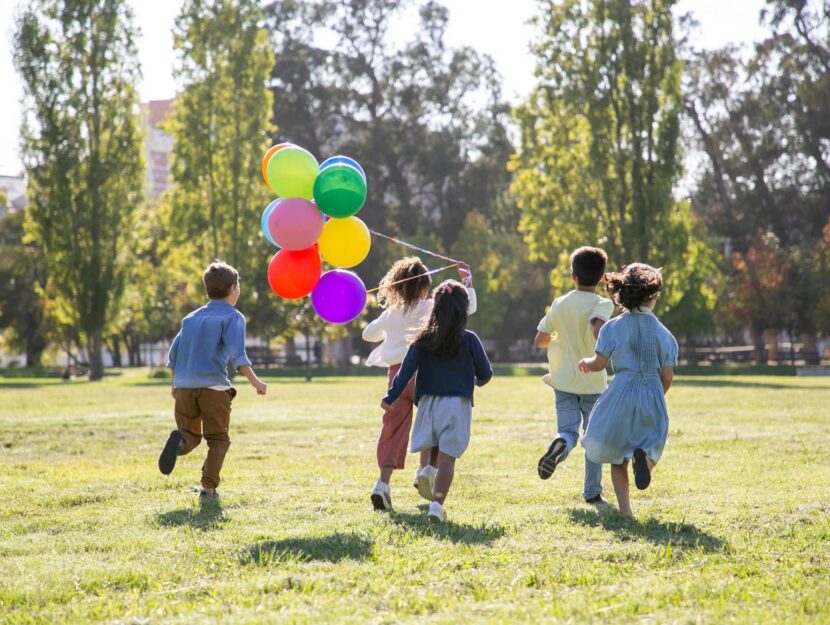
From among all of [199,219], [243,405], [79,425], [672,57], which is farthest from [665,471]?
[199,219]

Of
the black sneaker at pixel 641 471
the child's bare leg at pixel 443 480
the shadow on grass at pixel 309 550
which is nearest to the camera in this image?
the shadow on grass at pixel 309 550

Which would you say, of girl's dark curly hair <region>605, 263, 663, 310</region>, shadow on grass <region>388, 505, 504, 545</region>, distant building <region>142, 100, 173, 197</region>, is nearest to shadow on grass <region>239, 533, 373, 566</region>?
shadow on grass <region>388, 505, 504, 545</region>

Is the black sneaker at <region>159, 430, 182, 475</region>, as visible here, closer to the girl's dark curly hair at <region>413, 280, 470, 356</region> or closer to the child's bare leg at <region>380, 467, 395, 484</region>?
the child's bare leg at <region>380, 467, 395, 484</region>

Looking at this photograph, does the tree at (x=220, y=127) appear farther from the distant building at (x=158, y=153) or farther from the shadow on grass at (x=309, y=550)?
the distant building at (x=158, y=153)

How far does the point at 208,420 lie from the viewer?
7.19 m

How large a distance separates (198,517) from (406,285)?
2.12 metres

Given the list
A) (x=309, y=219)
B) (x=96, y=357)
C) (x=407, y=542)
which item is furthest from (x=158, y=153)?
(x=407, y=542)

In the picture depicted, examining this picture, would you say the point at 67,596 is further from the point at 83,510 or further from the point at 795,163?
the point at 795,163

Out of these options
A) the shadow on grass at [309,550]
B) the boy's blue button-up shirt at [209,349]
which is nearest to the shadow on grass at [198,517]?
the shadow on grass at [309,550]

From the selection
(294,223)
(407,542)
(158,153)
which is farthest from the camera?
(158,153)

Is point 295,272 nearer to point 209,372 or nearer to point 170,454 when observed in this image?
point 209,372

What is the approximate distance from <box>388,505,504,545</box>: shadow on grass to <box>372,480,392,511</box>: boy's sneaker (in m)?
0.26

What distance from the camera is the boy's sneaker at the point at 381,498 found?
6.50m

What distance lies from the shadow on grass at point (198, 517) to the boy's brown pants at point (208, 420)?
1.21 ft
